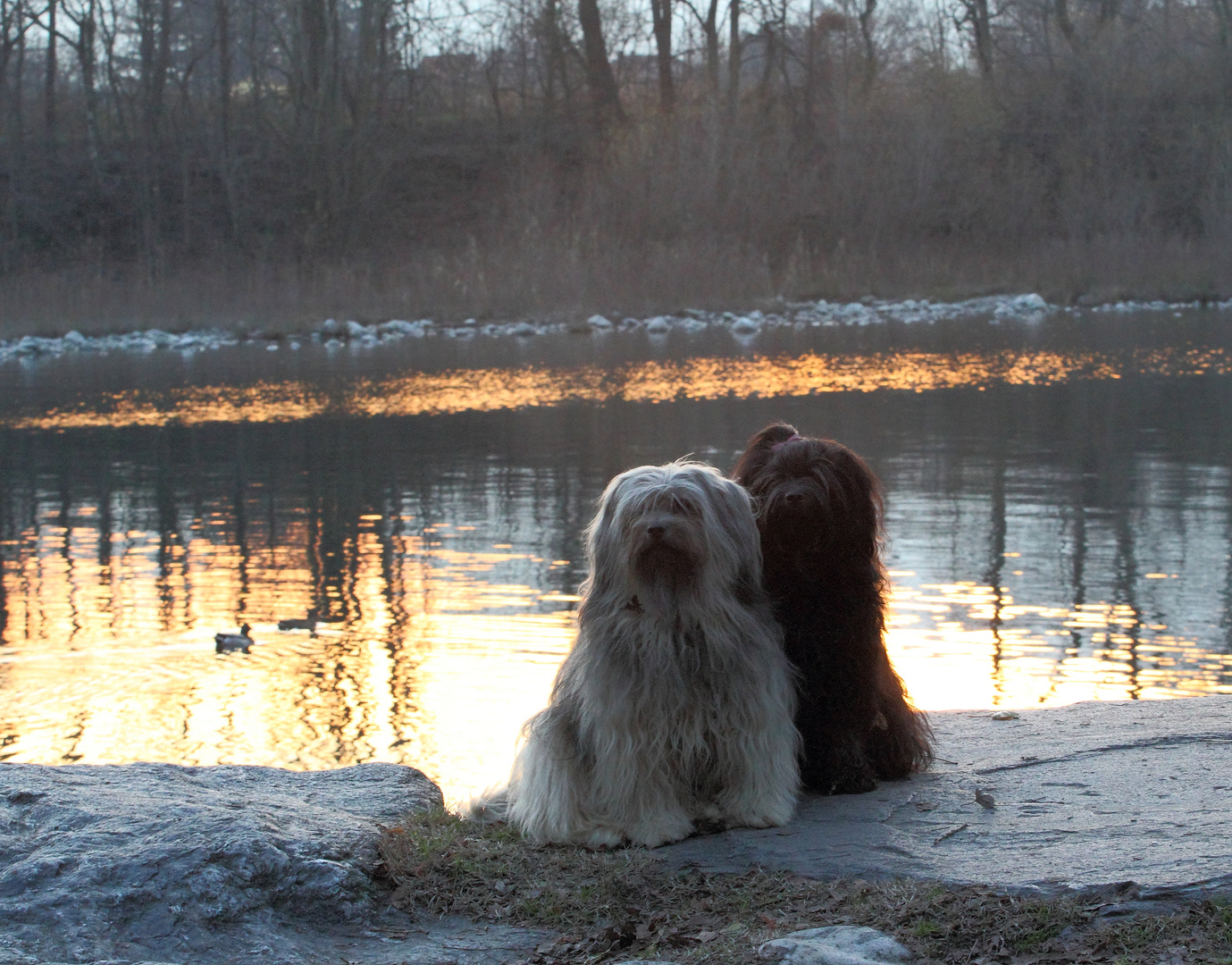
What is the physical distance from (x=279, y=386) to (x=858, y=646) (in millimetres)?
18654

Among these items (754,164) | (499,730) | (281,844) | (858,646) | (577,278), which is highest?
(754,164)

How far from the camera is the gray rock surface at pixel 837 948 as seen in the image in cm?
306

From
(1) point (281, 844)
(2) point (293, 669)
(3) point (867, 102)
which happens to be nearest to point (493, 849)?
(1) point (281, 844)

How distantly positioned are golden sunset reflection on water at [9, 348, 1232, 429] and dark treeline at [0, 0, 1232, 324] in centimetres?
1235

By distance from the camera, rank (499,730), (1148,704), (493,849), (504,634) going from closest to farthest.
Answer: (493,849)
(1148,704)
(499,730)
(504,634)

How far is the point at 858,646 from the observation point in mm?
4273

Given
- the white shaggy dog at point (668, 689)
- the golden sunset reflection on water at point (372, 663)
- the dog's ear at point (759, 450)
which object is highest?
the dog's ear at point (759, 450)

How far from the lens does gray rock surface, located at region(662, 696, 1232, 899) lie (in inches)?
139

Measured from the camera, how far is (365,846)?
3.82m

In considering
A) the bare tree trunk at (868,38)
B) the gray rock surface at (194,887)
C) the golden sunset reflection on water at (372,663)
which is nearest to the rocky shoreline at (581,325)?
the bare tree trunk at (868,38)

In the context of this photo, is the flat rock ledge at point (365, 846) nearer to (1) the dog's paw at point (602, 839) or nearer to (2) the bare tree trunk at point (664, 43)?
(1) the dog's paw at point (602, 839)

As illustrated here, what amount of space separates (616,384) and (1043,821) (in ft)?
56.1

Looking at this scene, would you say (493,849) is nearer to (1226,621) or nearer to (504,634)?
(504,634)

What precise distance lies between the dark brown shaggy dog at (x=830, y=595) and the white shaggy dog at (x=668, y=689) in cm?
13
